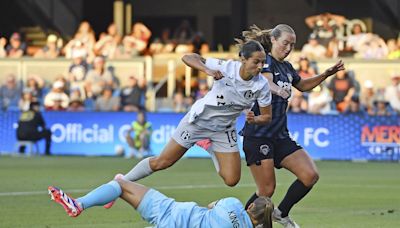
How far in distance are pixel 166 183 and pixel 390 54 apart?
13.5 m

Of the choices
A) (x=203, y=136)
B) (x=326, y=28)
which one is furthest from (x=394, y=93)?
(x=203, y=136)

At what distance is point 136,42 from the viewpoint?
3431 cm

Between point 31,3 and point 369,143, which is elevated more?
point 31,3

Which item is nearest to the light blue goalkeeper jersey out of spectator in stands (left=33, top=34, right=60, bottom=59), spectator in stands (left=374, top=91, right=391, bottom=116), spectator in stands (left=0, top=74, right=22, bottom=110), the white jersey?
the white jersey

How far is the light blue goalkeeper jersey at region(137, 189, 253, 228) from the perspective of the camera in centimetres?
977

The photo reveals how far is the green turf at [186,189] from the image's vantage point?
13.8 metres

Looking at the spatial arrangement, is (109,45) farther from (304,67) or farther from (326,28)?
(304,67)

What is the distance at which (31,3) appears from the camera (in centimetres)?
3894

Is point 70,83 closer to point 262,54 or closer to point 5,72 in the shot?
point 5,72

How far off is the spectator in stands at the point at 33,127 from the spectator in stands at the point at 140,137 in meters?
2.36

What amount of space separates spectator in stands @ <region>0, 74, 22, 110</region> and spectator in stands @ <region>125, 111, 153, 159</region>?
13.9 feet

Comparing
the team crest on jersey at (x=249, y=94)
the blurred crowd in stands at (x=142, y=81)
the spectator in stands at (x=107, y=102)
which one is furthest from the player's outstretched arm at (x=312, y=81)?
the spectator in stands at (x=107, y=102)

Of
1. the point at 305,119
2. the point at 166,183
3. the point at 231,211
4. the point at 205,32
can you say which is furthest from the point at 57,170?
the point at 205,32

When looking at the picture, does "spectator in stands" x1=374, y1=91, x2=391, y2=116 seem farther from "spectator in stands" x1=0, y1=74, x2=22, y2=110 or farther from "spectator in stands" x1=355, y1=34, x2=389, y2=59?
"spectator in stands" x1=0, y1=74, x2=22, y2=110
